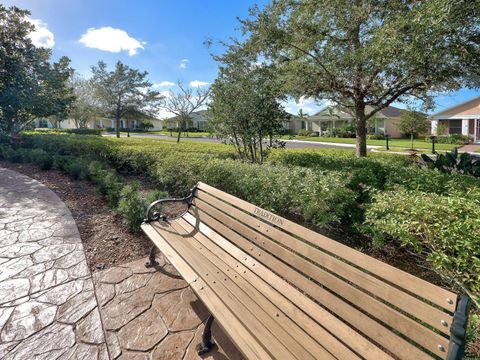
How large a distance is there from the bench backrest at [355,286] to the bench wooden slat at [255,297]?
0.46 ft

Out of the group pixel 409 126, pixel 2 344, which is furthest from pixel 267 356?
pixel 409 126

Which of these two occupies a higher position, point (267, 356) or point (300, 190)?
point (300, 190)

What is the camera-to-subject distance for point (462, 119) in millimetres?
29031

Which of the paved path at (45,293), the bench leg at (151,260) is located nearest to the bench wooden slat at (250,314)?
Result: the bench leg at (151,260)

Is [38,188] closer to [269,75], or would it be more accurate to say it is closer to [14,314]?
[14,314]

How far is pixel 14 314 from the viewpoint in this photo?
2514 mm

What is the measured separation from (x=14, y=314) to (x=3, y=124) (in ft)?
50.1

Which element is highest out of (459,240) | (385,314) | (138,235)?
(459,240)

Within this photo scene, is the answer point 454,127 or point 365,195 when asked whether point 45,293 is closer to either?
point 365,195

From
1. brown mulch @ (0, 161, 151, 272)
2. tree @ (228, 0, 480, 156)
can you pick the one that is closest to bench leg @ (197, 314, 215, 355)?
brown mulch @ (0, 161, 151, 272)

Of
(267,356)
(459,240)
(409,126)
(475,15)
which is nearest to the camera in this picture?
(267,356)

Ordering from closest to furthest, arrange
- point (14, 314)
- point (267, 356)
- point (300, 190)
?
point (267, 356), point (14, 314), point (300, 190)

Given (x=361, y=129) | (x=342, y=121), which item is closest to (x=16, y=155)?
(x=361, y=129)

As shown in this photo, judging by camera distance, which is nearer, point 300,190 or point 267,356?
point 267,356
